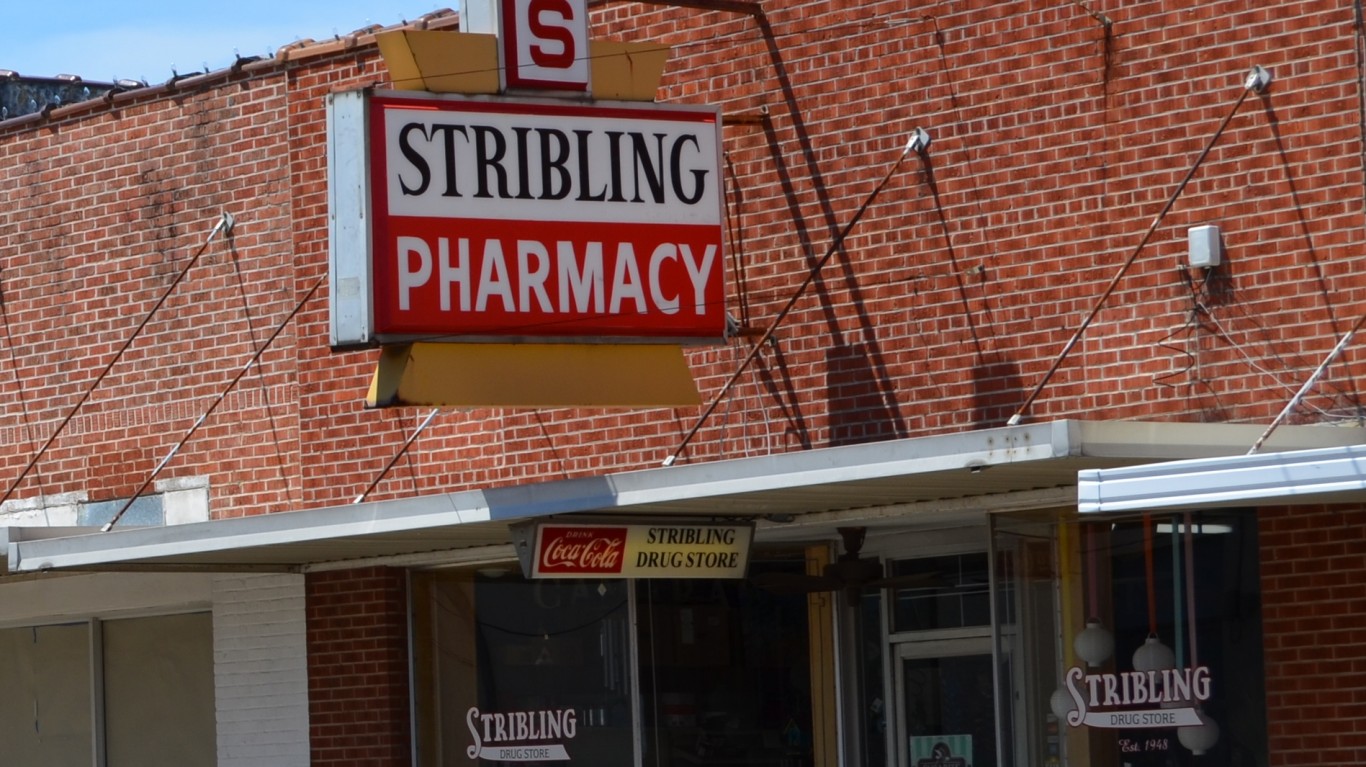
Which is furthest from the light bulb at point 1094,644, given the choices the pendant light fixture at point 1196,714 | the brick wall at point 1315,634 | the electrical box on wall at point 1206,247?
the electrical box on wall at point 1206,247

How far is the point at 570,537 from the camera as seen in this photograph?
462 inches

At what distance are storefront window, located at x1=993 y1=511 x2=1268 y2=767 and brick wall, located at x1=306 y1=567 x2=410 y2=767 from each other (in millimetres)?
4716

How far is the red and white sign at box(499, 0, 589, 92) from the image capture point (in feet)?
39.1

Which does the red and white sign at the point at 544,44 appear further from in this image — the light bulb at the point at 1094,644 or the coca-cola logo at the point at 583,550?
the light bulb at the point at 1094,644

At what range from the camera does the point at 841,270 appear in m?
12.6

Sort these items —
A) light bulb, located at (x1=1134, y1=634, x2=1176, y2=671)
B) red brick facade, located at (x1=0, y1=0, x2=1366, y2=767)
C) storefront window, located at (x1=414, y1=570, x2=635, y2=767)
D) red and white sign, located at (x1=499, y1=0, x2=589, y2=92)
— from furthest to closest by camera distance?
1. storefront window, located at (x1=414, y1=570, x2=635, y2=767)
2. red and white sign, located at (x1=499, y1=0, x2=589, y2=92)
3. light bulb, located at (x1=1134, y1=634, x2=1176, y2=671)
4. red brick facade, located at (x1=0, y1=0, x2=1366, y2=767)

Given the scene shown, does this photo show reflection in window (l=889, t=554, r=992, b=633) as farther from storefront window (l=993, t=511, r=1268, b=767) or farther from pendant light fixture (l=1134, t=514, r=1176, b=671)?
pendant light fixture (l=1134, t=514, r=1176, b=671)

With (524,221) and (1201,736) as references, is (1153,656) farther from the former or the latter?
(524,221)

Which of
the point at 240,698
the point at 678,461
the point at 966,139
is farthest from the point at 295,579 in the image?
→ the point at 966,139

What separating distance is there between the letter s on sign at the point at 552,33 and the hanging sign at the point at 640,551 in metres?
2.62

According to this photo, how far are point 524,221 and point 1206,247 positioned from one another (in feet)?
12.1

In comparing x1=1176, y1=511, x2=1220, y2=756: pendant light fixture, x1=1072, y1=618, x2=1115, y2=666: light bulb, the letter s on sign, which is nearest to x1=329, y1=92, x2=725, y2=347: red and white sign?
the letter s on sign

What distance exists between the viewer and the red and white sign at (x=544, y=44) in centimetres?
1191

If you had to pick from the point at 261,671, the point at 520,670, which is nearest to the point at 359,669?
the point at 261,671
